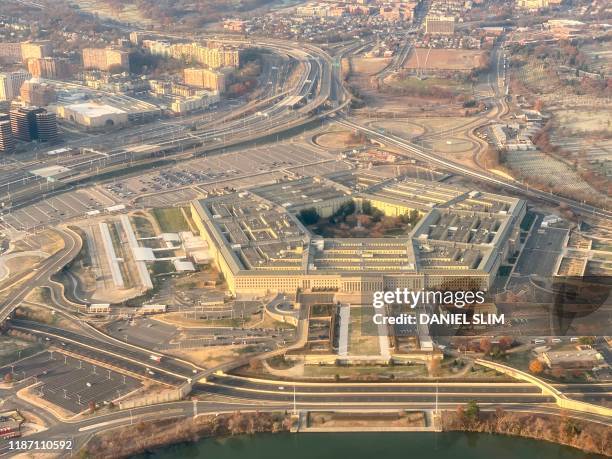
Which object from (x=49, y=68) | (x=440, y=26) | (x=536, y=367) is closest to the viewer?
(x=536, y=367)

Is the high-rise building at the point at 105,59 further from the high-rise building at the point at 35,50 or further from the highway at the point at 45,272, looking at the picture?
the highway at the point at 45,272

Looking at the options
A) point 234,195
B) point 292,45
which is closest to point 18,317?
point 234,195

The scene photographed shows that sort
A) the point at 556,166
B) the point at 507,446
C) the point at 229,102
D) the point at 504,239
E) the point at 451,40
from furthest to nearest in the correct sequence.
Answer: the point at 451,40 → the point at 229,102 → the point at 556,166 → the point at 504,239 → the point at 507,446

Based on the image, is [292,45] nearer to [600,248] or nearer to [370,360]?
[600,248]

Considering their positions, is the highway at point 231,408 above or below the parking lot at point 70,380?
above

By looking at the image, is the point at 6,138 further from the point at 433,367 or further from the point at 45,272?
the point at 433,367

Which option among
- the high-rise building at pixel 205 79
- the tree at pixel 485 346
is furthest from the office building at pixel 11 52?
the tree at pixel 485 346

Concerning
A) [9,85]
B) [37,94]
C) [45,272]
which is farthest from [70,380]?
[9,85]
